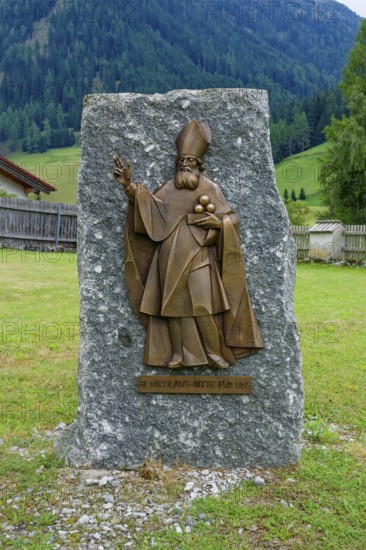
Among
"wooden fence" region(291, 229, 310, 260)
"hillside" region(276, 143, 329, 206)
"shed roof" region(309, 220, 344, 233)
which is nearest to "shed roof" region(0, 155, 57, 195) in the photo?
"wooden fence" region(291, 229, 310, 260)

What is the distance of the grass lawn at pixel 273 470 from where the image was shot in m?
3.13

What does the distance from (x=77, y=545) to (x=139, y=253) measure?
192cm

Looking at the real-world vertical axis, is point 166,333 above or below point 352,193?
below

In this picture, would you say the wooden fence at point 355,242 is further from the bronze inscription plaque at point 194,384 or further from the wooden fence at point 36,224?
the bronze inscription plaque at point 194,384

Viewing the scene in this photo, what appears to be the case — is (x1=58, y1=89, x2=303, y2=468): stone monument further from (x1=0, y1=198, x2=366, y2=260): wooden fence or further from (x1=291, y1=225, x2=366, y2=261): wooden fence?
(x1=291, y1=225, x2=366, y2=261): wooden fence

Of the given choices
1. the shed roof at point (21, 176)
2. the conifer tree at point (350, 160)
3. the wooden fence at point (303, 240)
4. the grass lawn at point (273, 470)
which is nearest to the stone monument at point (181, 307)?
the grass lawn at point (273, 470)

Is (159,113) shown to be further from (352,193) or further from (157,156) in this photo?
(352,193)

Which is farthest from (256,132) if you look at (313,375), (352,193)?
(352,193)

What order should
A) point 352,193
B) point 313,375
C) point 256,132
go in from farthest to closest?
1. point 352,193
2. point 313,375
3. point 256,132

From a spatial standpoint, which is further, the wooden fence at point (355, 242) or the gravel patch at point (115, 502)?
the wooden fence at point (355, 242)

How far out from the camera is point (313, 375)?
19.8ft

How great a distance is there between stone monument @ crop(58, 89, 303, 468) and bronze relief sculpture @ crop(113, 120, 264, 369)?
0.01 m

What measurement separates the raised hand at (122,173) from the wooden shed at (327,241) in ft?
52.5

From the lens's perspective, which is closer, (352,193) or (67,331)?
(67,331)
